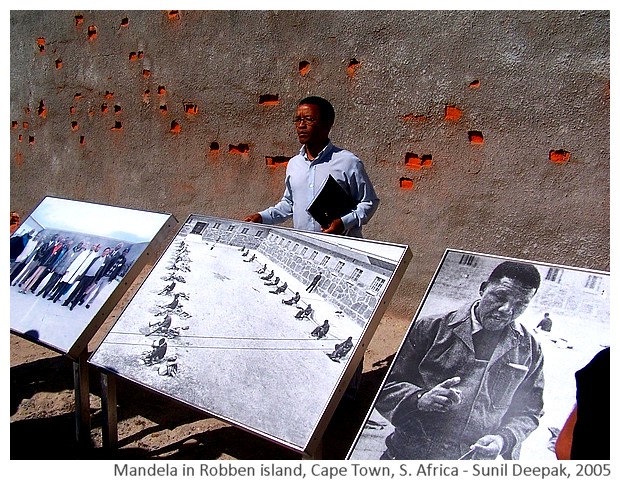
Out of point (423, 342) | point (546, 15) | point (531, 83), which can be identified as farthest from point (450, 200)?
point (423, 342)

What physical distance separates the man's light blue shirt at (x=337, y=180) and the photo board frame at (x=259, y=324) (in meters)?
0.39

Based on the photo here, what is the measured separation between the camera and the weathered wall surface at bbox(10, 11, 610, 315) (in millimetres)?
3724

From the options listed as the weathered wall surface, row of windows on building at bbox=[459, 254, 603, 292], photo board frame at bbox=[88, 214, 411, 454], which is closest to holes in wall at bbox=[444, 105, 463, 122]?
the weathered wall surface

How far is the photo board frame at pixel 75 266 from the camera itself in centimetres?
→ 283

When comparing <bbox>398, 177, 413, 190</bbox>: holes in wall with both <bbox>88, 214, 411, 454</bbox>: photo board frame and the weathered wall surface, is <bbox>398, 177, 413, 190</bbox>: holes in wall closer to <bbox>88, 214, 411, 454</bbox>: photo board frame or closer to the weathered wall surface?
the weathered wall surface

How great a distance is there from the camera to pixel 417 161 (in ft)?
13.9

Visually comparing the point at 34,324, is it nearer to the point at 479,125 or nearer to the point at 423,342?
the point at 423,342

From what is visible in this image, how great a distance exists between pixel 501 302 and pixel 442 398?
1.18 feet

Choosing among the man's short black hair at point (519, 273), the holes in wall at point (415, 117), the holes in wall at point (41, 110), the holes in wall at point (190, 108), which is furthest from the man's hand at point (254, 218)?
the holes in wall at point (41, 110)

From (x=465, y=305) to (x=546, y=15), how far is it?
7.65 feet

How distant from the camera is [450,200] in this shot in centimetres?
414

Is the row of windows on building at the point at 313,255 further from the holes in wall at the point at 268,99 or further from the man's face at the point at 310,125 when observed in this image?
the holes in wall at the point at 268,99

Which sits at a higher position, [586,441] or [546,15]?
[546,15]

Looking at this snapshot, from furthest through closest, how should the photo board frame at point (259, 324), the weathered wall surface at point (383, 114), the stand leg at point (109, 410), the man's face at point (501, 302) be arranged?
the weathered wall surface at point (383, 114) → the stand leg at point (109, 410) → the photo board frame at point (259, 324) → the man's face at point (501, 302)
